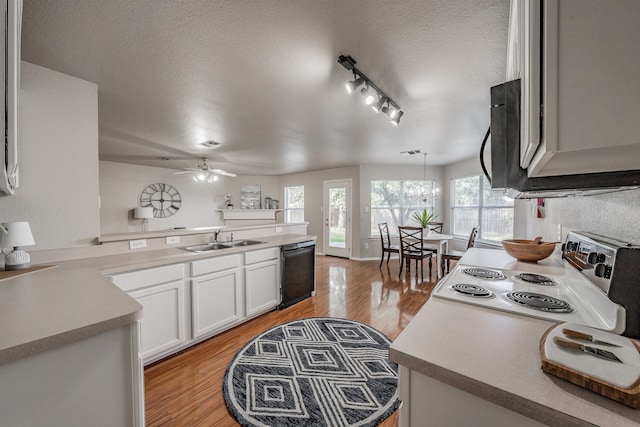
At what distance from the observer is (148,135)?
3.38 metres

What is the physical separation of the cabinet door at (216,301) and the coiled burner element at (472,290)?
79.2 inches

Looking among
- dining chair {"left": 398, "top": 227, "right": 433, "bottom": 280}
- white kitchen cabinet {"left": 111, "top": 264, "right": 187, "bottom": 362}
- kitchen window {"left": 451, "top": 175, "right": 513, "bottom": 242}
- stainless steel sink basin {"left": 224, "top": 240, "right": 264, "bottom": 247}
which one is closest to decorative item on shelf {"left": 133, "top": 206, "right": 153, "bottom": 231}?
stainless steel sink basin {"left": 224, "top": 240, "right": 264, "bottom": 247}

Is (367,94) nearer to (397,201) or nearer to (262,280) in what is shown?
(262,280)

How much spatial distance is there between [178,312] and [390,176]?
5.05m

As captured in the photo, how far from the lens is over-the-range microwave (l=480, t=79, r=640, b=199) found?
619 millimetres

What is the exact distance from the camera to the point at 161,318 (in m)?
2.01

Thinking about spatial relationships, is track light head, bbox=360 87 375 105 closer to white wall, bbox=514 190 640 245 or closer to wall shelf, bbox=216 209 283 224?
white wall, bbox=514 190 640 245

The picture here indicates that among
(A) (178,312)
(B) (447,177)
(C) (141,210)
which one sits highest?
(B) (447,177)

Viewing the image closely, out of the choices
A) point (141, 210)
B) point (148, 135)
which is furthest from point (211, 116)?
point (141, 210)

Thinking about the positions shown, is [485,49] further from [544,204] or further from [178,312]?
[178,312]

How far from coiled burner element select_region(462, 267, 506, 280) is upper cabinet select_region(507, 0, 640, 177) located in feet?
3.21

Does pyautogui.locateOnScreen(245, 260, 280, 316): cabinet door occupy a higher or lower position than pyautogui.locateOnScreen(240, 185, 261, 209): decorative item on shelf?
lower

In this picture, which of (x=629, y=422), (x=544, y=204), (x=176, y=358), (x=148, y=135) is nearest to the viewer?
(x=629, y=422)

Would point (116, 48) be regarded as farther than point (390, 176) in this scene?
No
